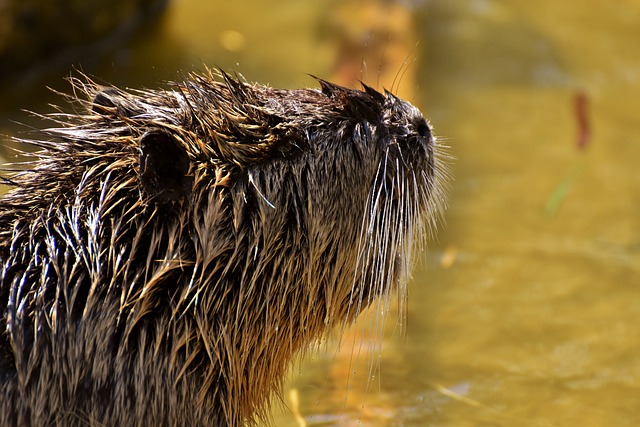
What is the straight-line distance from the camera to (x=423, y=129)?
2.87m

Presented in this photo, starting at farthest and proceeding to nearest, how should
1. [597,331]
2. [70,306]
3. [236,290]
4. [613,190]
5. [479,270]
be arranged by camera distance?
1. [613,190]
2. [479,270]
3. [597,331]
4. [236,290]
5. [70,306]

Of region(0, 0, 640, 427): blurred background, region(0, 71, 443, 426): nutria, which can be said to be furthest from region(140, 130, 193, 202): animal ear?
region(0, 0, 640, 427): blurred background

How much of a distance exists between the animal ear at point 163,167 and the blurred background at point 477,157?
0.70 m

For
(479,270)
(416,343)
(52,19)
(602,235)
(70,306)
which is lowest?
(70,306)

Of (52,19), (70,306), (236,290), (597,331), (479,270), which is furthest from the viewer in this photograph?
(52,19)

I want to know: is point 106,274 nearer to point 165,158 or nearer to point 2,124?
point 165,158

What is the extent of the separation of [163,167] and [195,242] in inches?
8.3

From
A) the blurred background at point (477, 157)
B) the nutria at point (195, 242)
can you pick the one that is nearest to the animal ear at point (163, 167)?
the nutria at point (195, 242)

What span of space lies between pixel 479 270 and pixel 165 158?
2.15m

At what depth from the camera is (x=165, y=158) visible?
95.0 inches

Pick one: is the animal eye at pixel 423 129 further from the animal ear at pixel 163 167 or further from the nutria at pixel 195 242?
the animal ear at pixel 163 167

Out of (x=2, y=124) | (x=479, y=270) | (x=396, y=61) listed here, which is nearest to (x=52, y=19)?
(x=2, y=124)

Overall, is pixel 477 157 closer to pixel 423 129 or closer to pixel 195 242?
pixel 423 129

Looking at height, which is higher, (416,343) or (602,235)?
(602,235)
